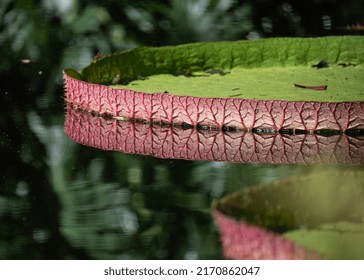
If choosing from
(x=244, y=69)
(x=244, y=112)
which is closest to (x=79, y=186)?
(x=244, y=112)

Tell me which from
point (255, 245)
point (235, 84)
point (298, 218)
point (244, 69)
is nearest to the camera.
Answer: point (255, 245)

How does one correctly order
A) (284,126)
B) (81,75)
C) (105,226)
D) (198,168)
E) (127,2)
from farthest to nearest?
1. (127,2)
2. (81,75)
3. (284,126)
4. (198,168)
5. (105,226)

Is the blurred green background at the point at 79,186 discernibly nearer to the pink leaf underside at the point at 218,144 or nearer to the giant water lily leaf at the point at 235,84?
the pink leaf underside at the point at 218,144

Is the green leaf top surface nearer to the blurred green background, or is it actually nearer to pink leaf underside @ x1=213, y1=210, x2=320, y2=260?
the blurred green background

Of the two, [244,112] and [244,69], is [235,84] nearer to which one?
[244,69]

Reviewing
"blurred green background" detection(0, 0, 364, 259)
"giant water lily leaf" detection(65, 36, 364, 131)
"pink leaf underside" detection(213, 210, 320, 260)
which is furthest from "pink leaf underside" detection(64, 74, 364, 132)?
"pink leaf underside" detection(213, 210, 320, 260)
